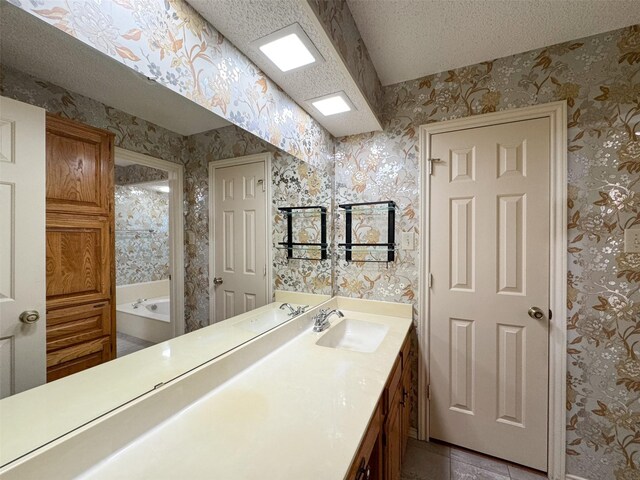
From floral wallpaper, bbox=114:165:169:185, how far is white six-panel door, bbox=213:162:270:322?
9.5 inches

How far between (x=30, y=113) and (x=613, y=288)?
2.31m

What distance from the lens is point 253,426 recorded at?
78cm

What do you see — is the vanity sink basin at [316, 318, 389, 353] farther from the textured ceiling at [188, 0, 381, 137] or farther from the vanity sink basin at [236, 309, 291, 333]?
the textured ceiling at [188, 0, 381, 137]

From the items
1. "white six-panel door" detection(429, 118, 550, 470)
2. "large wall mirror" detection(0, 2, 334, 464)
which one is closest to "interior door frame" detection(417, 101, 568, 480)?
"white six-panel door" detection(429, 118, 550, 470)

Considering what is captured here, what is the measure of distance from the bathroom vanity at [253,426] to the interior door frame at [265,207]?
0.67ft

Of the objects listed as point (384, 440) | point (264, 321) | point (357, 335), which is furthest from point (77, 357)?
point (357, 335)

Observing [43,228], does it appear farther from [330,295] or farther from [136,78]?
[330,295]

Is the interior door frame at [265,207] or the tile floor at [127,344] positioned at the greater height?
the interior door frame at [265,207]

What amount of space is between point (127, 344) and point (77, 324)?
0.15 m

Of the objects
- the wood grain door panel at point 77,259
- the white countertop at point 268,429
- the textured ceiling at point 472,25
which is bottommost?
the white countertop at point 268,429

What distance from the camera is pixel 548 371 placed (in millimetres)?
1510

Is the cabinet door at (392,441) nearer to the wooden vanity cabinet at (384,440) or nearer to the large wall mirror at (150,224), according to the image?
the wooden vanity cabinet at (384,440)

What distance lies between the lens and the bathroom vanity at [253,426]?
2.03ft

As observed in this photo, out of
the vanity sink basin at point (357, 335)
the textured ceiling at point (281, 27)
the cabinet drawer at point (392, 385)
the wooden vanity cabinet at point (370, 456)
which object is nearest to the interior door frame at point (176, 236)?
the textured ceiling at point (281, 27)
